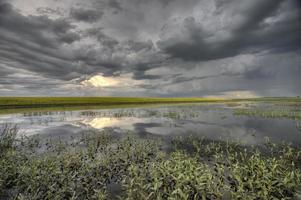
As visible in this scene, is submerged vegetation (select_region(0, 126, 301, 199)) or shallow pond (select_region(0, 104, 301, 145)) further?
shallow pond (select_region(0, 104, 301, 145))

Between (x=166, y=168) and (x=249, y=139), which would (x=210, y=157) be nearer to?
(x=166, y=168)

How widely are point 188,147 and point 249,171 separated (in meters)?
6.59

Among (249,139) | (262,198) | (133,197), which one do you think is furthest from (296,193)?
(249,139)

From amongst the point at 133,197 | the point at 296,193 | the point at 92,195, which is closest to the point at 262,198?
the point at 296,193

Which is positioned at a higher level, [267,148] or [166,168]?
[166,168]

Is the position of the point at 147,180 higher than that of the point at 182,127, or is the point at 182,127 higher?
the point at 147,180

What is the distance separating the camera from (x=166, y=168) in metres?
8.30

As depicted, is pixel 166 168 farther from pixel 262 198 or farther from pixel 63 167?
pixel 63 167

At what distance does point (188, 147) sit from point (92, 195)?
8959 millimetres

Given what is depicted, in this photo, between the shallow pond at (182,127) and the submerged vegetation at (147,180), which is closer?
the submerged vegetation at (147,180)

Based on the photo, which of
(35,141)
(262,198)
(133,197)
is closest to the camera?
(262,198)

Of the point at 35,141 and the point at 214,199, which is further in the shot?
the point at 35,141

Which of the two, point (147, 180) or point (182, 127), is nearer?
point (147, 180)

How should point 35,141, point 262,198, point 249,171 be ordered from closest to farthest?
point 262,198 → point 249,171 → point 35,141
